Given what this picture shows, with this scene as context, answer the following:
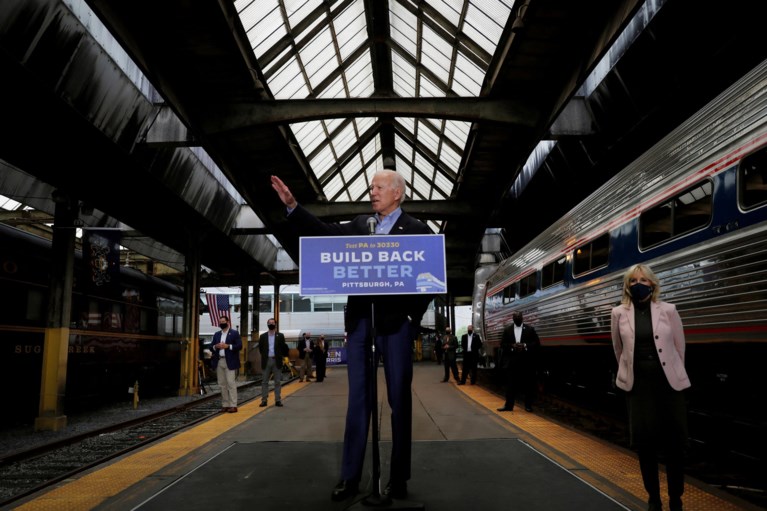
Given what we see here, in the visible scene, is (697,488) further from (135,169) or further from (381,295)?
(135,169)

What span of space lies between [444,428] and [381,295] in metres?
4.07

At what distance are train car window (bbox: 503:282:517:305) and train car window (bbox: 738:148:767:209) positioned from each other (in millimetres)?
10216

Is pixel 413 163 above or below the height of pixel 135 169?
above

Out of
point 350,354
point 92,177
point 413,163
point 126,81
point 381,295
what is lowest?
point 350,354

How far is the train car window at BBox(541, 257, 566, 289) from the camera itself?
1111 cm

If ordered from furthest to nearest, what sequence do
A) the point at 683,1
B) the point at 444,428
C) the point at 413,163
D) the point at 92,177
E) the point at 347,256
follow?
1. the point at 413,163
2. the point at 92,177
3. the point at 683,1
4. the point at 444,428
5. the point at 347,256

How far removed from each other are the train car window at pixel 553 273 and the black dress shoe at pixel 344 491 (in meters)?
8.37

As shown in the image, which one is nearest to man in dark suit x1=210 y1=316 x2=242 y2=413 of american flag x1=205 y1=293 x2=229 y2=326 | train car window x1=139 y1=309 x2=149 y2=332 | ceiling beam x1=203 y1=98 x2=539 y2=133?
ceiling beam x1=203 y1=98 x2=539 y2=133

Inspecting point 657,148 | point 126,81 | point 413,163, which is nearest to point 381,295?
point 657,148

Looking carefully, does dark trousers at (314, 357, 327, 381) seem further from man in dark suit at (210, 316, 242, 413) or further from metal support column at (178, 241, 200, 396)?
man in dark suit at (210, 316, 242, 413)

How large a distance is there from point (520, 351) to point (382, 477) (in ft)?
20.3

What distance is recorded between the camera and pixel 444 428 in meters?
7.00

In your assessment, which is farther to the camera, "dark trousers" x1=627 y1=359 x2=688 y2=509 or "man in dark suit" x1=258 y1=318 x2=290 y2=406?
"man in dark suit" x1=258 y1=318 x2=290 y2=406

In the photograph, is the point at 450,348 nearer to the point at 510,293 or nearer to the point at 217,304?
the point at 510,293
